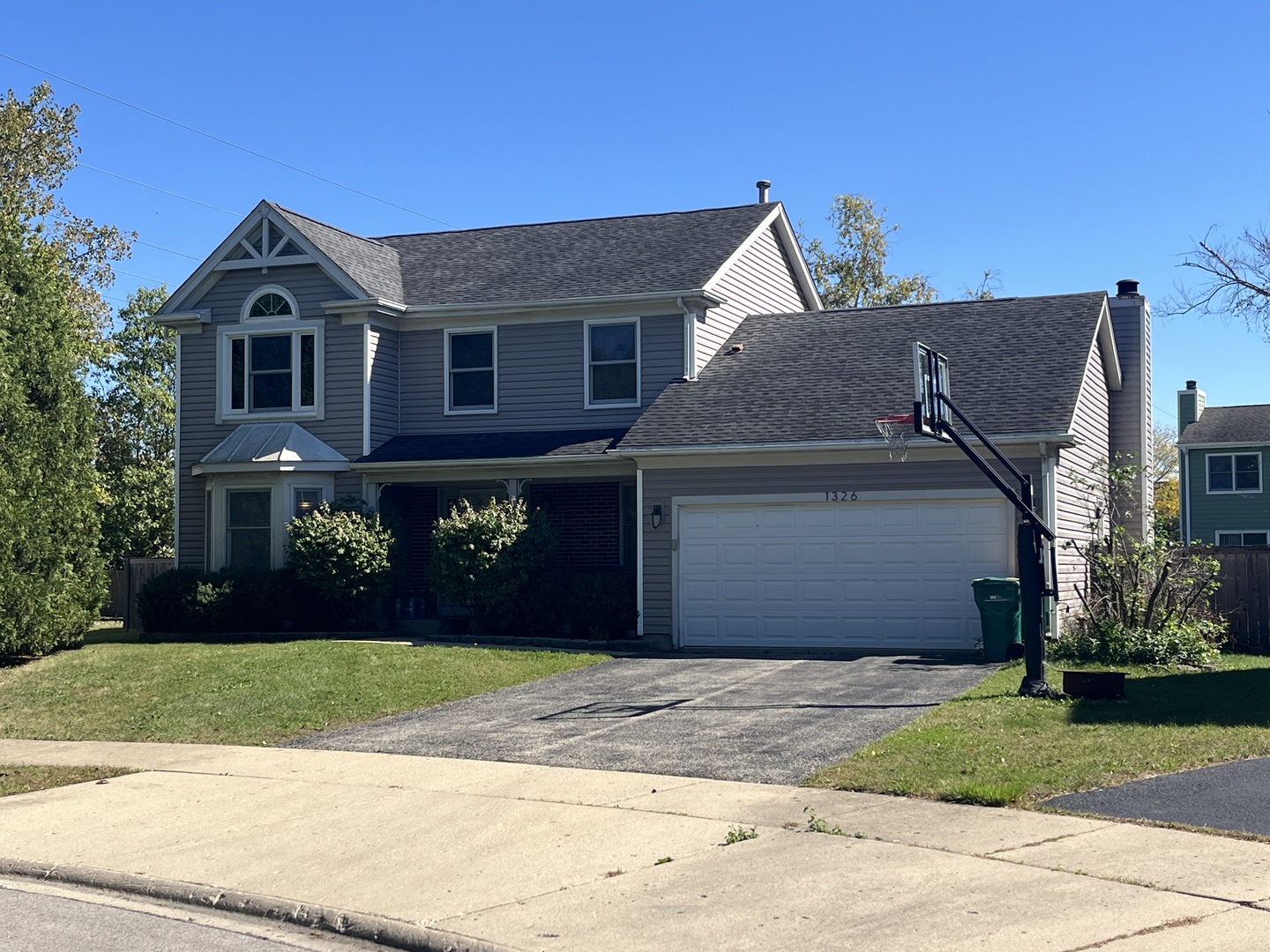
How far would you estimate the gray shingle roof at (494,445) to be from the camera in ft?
73.3

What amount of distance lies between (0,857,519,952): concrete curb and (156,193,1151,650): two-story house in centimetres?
1311

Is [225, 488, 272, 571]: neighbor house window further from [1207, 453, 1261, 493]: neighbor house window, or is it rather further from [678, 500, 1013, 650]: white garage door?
[1207, 453, 1261, 493]: neighbor house window

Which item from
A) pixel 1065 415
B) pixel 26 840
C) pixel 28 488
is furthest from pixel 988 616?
pixel 28 488

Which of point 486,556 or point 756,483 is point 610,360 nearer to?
point 756,483

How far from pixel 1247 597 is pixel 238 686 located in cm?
1531

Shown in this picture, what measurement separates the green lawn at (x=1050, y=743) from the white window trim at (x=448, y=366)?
12.1m

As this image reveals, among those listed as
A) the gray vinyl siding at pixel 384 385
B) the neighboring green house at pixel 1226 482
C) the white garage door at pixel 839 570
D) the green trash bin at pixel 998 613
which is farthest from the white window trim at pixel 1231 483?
the gray vinyl siding at pixel 384 385

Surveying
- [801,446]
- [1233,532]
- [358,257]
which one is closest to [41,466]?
[358,257]

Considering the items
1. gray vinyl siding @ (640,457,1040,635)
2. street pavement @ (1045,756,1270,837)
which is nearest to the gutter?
gray vinyl siding @ (640,457,1040,635)

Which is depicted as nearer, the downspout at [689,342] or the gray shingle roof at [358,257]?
the downspout at [689,342]

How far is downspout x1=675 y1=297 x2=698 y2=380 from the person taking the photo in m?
22.9

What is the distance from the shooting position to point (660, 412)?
72.0ft

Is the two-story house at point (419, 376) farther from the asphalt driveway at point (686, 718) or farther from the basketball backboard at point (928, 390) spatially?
the basketball backboard at point (928, 390)

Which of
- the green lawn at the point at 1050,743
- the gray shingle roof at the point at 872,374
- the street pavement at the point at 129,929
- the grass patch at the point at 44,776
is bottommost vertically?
the street pavement at the point at 129,929
